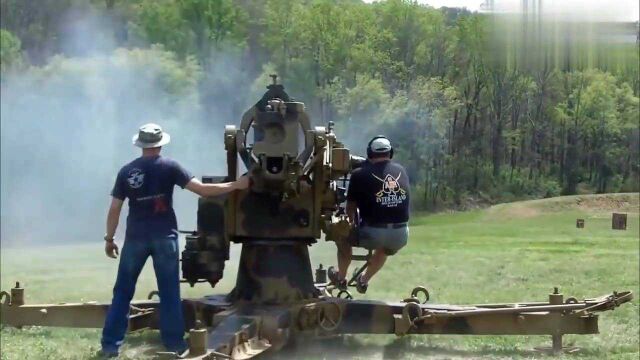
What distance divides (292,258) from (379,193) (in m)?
0.77

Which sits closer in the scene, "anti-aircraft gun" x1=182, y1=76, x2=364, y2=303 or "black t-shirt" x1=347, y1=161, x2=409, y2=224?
"anti-aircraft gun" x1=182, y1=76, x2=364, y2=303

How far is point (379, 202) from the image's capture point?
7.25m

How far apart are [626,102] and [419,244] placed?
456 cm

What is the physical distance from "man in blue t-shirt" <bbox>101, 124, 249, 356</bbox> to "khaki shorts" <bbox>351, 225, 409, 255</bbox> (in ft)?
4.12

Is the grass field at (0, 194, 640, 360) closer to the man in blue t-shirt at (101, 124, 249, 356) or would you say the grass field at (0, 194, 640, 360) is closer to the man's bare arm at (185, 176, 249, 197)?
the man in blue t-shirt at (101, 124, 249, 356)

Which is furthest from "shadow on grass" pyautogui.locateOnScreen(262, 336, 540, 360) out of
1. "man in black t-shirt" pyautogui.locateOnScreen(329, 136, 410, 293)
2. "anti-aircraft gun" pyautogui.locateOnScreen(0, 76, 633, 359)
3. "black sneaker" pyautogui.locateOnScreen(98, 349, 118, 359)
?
"black sneaker" pyautogui.locateOnScreen(98, 349, 118, 359)

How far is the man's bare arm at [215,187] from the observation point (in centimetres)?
628

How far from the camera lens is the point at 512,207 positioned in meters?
14.1

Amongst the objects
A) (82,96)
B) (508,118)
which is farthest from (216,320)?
(82,96)

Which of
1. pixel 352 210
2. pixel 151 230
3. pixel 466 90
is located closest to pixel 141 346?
pixel 151 230

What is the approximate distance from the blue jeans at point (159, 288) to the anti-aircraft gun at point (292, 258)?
0.82 ft

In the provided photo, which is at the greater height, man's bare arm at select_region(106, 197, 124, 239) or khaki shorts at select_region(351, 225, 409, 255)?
man's bare arm at select_region(106, 197, 124, 239)

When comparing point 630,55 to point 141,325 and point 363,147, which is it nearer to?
point 363,147

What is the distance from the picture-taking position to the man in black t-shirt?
726 centimetres
